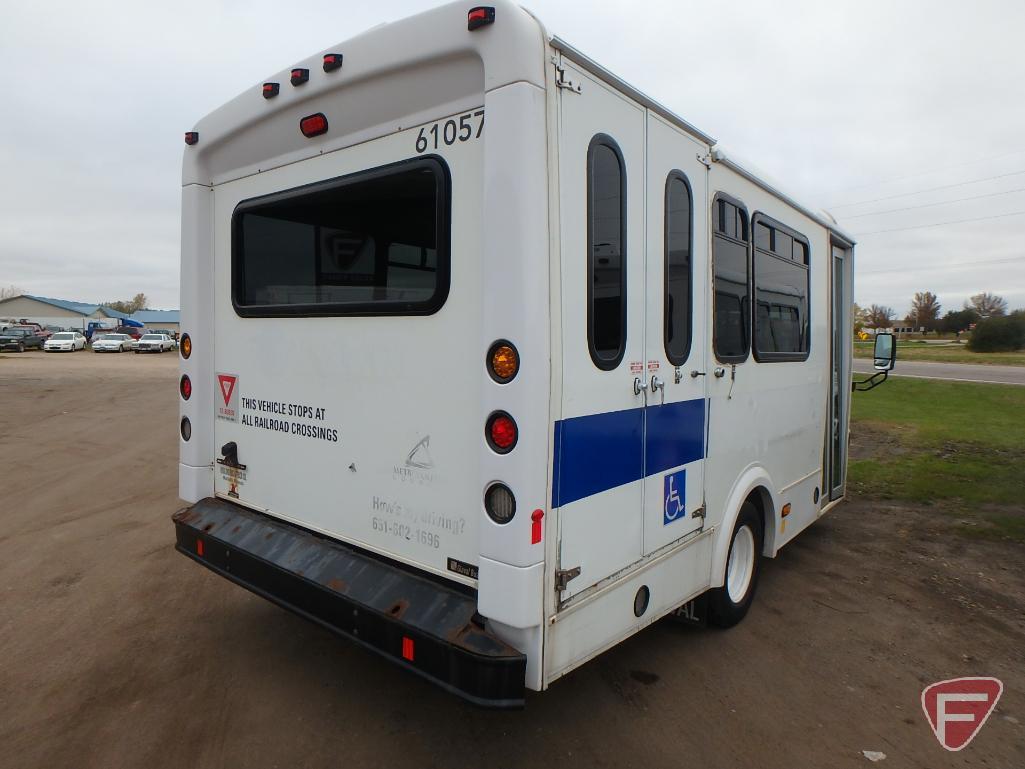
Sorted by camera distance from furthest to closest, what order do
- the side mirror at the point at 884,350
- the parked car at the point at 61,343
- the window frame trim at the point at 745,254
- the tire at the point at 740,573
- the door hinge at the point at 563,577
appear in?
the parked car at the point at 61,343
the side mirror at the point at 884,350
the tire at the point at 740,573
the window frame trim at the point at 745,254
the door hinge at the point at 563,577

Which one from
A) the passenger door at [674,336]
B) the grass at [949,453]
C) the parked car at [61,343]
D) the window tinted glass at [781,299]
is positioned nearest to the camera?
the passenger door at [674,336]

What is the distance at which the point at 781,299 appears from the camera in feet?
14.8

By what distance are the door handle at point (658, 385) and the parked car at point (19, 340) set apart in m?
46.5

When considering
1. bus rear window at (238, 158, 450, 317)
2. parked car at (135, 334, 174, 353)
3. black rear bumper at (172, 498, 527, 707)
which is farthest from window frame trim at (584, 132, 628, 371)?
parked car at (135, 334, 174, 353)

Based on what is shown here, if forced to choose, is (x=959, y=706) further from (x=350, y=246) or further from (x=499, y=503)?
(x=350, y=246)

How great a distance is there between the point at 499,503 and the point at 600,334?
2.57ft

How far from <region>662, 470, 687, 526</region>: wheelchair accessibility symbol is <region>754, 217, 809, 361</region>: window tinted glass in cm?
124

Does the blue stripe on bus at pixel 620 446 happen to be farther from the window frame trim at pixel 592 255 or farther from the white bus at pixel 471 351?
the window frame trim at pixel 592 255

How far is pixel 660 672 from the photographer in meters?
3.54

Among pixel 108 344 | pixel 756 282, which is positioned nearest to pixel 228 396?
pixel 756 282

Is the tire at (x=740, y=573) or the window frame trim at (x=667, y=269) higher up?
the window frame trim at (x=667, y=269)

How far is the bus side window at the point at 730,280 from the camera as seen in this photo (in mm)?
3572

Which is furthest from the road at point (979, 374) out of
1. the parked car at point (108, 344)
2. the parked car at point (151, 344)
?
the parked car at point (108, 344)

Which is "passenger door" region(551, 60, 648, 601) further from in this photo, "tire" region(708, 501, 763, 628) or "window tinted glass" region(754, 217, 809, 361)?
"window tinted glass" region(754, 217, 809, 361)
